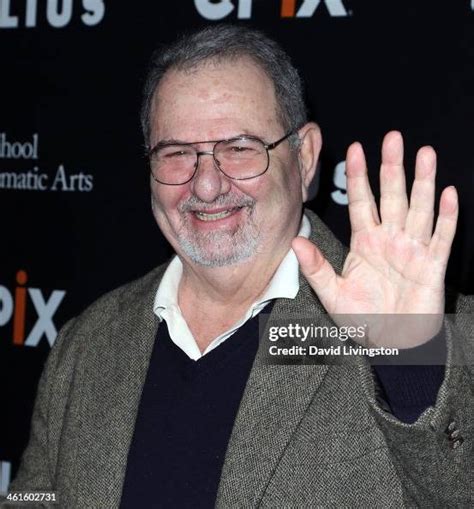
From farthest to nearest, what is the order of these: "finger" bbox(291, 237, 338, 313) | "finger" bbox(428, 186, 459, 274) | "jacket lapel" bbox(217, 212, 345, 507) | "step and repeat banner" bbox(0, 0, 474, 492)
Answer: "step and repeat banner" bbox(0, 0, 474, 492)
"jacket lapel" bbox(217, 212, 345, 507)
"finger" bbox(291, 237, 338, 313)
"finger" bbox(428, 186, 459, 274)

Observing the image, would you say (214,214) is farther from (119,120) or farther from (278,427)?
(119,120)

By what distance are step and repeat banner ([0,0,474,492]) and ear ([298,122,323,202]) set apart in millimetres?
362

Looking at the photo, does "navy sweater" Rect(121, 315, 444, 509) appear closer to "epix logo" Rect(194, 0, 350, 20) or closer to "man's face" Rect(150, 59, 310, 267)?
"man's face" Rect(150, 59, 310, 267)

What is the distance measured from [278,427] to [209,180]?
546 millimetres

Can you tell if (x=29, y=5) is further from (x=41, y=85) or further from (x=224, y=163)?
(x=224, y=163)

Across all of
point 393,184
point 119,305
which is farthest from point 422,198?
point 119,305

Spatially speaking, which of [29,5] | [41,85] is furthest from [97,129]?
[29,5]

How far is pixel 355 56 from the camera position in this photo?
2197 mm

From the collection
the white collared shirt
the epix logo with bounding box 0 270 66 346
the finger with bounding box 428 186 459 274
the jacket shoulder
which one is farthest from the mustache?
the epix logo with bounding box 0 270 66 346

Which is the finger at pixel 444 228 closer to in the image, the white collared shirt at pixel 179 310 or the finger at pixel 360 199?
the finger at pixel 360 199

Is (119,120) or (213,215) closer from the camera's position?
(213,215)

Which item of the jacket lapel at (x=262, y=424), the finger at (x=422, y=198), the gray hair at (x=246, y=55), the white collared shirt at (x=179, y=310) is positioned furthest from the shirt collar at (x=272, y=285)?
the finger at (x=422, y=198)

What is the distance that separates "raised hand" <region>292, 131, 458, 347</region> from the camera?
1.23 meters

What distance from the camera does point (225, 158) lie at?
1.72 m
